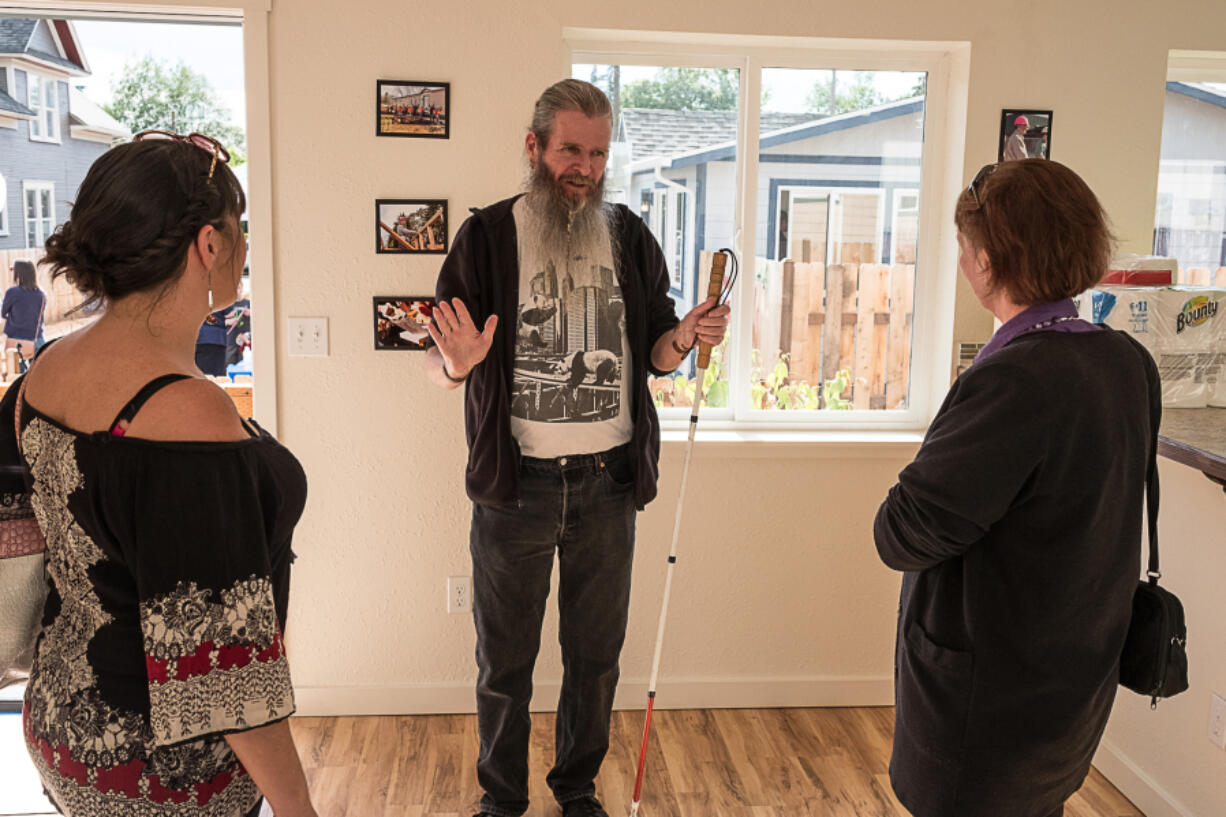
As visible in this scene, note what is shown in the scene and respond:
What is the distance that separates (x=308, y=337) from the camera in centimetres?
308

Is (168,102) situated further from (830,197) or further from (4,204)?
(830,197)

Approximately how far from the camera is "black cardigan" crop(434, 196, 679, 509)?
238 cm

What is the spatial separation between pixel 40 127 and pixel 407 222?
44.9 inches

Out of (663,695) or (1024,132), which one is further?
(663,695)

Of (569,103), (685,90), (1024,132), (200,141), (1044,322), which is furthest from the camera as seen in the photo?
(685,90)

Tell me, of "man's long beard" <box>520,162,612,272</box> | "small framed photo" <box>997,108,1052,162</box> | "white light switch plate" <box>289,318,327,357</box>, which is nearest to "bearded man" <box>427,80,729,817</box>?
"man's long beard" <box>520,162,612,272</box>

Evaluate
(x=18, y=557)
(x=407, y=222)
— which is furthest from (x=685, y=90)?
(x=18, y=557)

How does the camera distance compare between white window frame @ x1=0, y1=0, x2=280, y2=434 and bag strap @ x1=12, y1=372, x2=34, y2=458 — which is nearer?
bag strap @ x1=12, y1=372, x2=34, y2=458

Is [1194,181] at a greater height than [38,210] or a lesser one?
greater

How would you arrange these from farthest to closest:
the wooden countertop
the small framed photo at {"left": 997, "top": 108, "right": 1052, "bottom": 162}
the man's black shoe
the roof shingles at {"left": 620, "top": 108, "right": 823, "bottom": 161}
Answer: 1. the roof shingles at {"left": 620, "top": 108, "right": 823, "bottom": 161}
2. the small framed photo at {"left": 997, "top": 108, "right": 1052, "bottom": 162}
3. the man's black shoe
4. the wooden countertop

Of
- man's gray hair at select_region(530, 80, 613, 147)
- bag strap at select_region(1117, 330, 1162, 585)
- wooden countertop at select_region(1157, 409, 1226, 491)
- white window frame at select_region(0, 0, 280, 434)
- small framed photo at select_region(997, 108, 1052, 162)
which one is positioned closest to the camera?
bag strap at select_region(1117, 330, 1162, 585)

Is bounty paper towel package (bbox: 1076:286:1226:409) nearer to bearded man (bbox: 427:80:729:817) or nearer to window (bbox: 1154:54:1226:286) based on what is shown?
window (bbox: 1154:54:1226:286)

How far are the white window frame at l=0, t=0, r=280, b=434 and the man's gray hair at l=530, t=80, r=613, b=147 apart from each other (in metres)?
1.05

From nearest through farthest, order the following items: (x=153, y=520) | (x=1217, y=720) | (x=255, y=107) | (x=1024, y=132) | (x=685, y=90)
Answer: (x=153, y=520) → (x=1217, y=720) → (x=255, y=107) → (x=1024, y=132) → (x=685, y=90)
